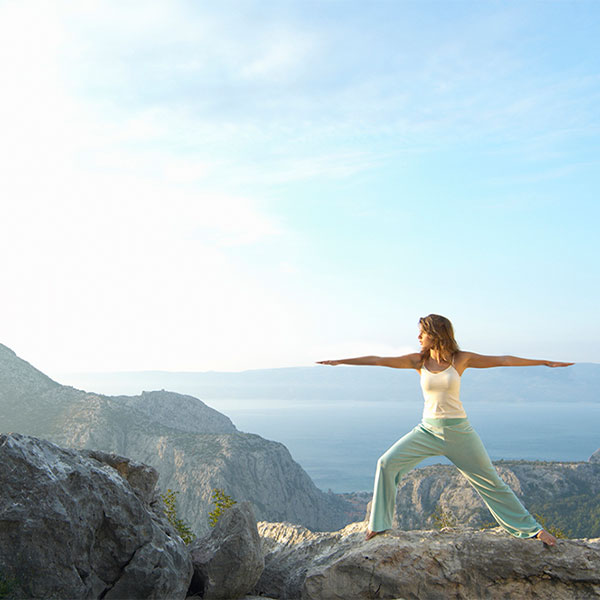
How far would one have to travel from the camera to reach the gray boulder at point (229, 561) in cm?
838

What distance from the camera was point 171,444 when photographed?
61.0 m

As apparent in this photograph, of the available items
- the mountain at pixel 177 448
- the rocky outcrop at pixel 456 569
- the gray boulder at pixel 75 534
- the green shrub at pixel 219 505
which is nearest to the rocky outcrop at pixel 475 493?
the mountain at pixel 177 448

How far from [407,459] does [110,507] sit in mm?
4031

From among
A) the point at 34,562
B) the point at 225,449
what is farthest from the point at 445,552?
the point at 225,449

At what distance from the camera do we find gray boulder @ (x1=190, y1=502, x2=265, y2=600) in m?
8.38

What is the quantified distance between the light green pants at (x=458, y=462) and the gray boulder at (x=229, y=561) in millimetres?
2208

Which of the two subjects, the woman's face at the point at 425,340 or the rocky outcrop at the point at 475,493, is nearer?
the woman's face at the point at 425,340

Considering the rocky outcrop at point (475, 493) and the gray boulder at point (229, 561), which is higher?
the gray boulder at point (229, 561)

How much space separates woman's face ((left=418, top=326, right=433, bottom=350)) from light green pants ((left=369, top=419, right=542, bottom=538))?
99 cm

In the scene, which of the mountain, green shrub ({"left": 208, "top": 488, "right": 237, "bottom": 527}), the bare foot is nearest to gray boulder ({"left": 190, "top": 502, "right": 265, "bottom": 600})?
the bare foot

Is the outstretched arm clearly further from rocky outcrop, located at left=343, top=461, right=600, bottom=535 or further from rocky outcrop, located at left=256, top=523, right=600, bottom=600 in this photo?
rocky outcrop, located at left=343, top=461, right=600, bottom=535

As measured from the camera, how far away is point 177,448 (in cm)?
6059

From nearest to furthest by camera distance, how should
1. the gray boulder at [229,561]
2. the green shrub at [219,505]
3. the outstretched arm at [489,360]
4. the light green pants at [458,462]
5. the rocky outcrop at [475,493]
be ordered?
the outstretched arm at [489,360]
the light green pants at [458,462]
the gray boulder at [229,561]
the green shrub at [219,505]
the rocky outcrop at [475,493]

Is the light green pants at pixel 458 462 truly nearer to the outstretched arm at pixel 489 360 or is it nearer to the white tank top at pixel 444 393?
the white tank top at pixel 444 393
